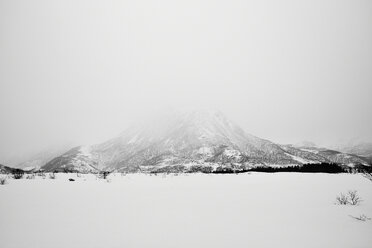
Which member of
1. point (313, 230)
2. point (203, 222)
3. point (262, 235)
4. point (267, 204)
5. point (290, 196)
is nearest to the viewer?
point (262, 235)

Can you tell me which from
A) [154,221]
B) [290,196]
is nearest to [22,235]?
[154,221]

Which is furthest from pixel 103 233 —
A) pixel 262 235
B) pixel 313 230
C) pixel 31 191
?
pixel 31 191

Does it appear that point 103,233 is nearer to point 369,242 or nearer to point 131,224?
point 131,224

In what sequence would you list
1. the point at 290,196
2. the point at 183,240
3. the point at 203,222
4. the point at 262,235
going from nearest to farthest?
the point at 183,240
the point at 262,235
the point at 203,222
the point at 290,196

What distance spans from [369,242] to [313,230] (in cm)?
105

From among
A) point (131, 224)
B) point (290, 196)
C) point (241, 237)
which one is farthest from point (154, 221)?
point (290, 196)

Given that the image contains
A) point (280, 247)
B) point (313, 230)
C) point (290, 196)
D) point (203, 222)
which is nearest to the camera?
point (280, 247)

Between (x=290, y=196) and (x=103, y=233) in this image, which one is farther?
(x=290, y=196)

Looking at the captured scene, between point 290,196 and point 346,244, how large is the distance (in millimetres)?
4631

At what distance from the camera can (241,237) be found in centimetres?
492

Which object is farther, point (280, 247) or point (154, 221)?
point (154, 221)

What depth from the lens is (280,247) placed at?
175 inches

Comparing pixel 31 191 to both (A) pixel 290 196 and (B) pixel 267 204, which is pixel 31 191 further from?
(A) pixel 290 196

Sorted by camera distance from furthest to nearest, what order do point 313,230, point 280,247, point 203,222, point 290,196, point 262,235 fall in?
point 290,196 → point 203,222 → point 313,230 → point 262,235 → point 280,247
